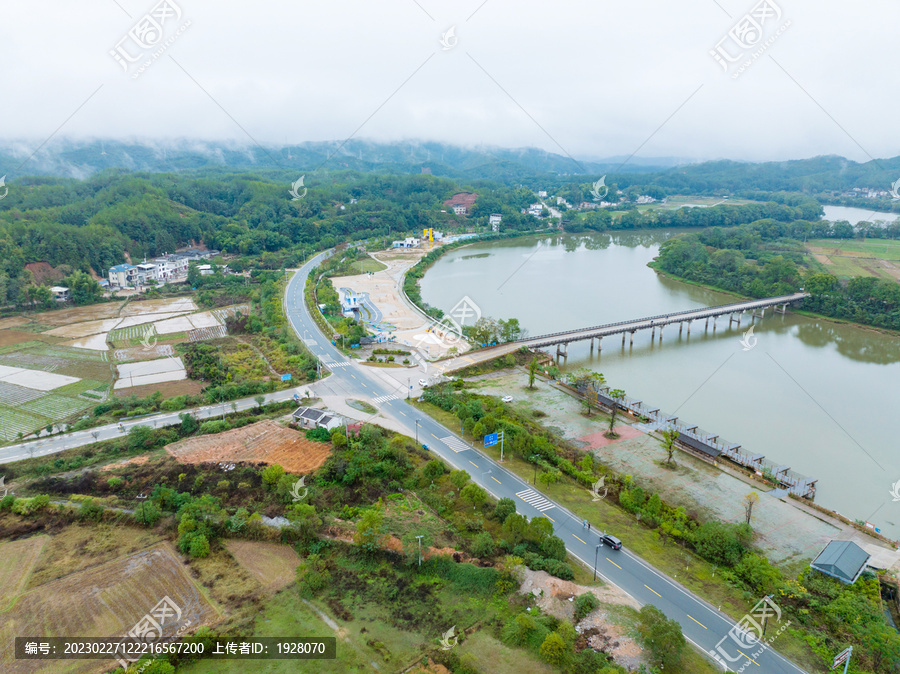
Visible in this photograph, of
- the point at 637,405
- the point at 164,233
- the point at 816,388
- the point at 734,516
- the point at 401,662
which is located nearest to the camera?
the point at 401,662

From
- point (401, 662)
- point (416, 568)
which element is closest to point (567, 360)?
point (416, 568)

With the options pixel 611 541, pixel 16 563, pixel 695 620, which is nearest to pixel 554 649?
pixel 695 620

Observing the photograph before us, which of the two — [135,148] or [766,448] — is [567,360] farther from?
[135,148]

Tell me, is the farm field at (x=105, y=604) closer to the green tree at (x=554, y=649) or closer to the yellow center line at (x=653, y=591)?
the green tree at (x=554, y=649)

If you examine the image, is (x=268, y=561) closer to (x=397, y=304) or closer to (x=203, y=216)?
(x=397, y=304)

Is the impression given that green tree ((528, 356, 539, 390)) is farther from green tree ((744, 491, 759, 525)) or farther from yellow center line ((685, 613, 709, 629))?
yellow center line ((685, 613, 709, 629))

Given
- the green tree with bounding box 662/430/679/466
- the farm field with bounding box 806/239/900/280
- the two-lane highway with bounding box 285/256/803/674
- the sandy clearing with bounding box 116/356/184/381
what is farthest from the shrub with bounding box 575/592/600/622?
the farm field with bounding box 806/239/900/280

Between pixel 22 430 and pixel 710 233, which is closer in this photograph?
pixel 22 430

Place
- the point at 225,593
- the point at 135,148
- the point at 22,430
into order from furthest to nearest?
the point at 135,148, the point at 22,430, the point at 225,593
